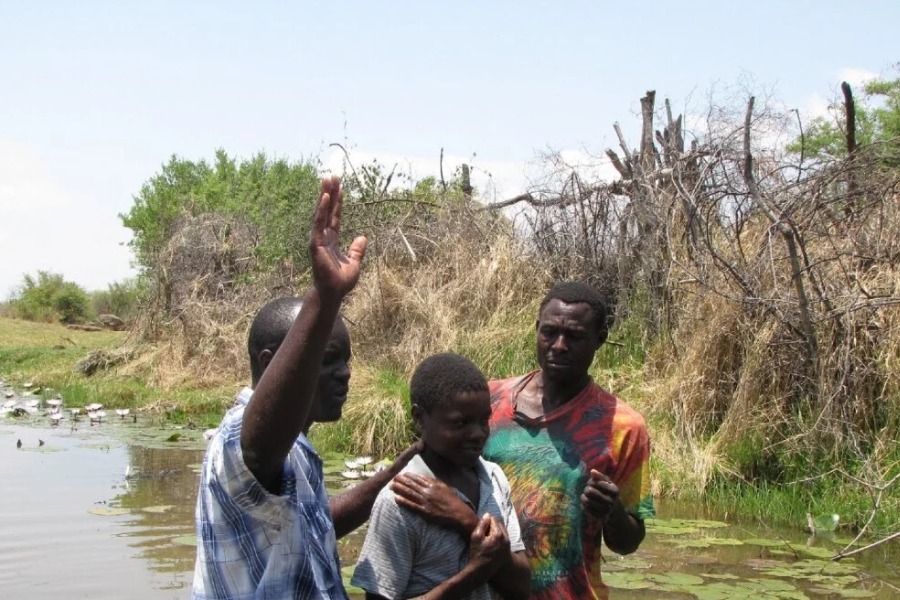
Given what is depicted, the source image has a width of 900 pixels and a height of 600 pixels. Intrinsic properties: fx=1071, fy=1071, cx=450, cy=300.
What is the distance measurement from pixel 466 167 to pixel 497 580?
39.5ft

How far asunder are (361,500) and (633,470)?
819mm

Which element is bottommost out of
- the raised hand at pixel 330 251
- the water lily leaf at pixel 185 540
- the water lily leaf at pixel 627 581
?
the water lily leaf at pixel 627 581

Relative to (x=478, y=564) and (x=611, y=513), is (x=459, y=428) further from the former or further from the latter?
(x=611, y=513)

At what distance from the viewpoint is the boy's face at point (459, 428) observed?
273 cm

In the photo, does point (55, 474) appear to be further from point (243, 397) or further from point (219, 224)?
point (219, 224)

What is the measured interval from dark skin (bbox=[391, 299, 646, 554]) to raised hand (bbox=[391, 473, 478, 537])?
16.3 inches

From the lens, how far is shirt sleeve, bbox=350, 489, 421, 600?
2600mm

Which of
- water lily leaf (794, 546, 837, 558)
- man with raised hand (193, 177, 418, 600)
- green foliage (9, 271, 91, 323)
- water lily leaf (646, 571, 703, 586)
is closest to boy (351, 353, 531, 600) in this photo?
man with raised hand (193, 177, 418, 600)

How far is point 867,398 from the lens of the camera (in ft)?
26.9

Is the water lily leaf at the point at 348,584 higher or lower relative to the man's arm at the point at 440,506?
lower

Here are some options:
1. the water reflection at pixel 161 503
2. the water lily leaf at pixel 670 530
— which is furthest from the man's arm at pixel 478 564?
the water lily leaf at pixel 670 530

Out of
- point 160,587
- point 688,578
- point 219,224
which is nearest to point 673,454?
point 688,578

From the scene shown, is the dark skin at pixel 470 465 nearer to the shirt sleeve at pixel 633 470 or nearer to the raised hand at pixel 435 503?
the raised hand at pixel 435 503

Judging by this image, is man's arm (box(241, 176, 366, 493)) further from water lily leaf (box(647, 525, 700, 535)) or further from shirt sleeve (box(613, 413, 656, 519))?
water lily leaf (box(647, 525, 700, 535))
